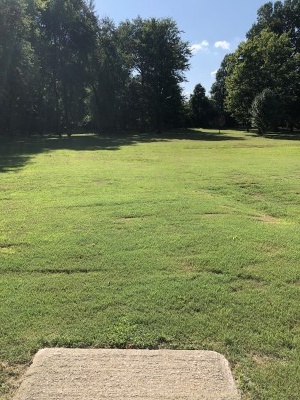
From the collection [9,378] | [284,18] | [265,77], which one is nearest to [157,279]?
[9,378]

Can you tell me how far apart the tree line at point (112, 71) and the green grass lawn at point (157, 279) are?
24.5 m

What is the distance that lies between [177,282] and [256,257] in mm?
1288

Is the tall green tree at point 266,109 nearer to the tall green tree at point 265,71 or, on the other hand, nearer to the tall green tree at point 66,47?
the tall green tree at point 265,71

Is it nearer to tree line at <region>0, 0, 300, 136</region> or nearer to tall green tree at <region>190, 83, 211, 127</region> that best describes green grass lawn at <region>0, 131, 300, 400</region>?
tree line at <region>0, 0, 300, 136</region>

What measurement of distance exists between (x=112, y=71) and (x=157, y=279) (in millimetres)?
38666

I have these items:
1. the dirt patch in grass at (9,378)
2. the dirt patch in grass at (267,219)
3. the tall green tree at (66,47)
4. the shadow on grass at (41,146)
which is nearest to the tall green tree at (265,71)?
the shadow on grass at (41,146)

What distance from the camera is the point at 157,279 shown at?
423 centimetres

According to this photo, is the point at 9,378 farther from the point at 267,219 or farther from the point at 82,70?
the point at 82,70

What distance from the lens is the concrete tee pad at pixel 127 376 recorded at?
250 cm

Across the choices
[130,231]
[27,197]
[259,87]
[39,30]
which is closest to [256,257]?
[130,231]

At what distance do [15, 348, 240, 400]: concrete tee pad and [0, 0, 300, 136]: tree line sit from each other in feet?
93.0

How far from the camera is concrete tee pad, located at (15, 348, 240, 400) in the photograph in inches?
98.3

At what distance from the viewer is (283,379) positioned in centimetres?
268

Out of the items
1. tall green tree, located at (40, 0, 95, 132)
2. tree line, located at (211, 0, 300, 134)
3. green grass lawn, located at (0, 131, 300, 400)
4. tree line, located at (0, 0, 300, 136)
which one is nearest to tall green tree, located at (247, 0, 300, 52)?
tree line, located at (0, 0, 300, 136)
